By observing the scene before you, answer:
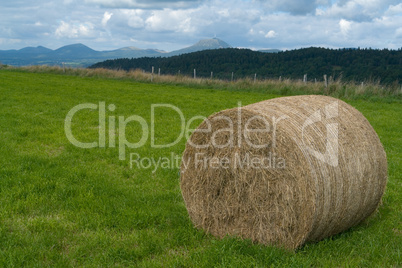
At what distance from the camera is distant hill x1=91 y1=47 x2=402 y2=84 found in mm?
49438

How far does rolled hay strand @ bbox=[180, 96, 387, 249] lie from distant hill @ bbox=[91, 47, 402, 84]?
122 feet

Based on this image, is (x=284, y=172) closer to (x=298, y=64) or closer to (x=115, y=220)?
(x=115, y=220)

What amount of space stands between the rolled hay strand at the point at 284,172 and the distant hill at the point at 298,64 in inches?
1463

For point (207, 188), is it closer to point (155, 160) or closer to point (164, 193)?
point (164, 193)

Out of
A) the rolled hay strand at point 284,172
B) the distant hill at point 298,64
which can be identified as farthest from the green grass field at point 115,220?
the distant hill at point 298,64

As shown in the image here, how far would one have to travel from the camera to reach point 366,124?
228 inches

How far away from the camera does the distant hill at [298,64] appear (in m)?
49.4

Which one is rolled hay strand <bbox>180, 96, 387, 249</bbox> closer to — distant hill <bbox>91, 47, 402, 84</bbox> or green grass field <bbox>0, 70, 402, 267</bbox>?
green grass field <bbox>0, 70, 402, 267</bbox>

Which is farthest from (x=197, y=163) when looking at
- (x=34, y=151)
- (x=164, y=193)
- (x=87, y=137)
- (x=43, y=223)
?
(x=87, y=137)

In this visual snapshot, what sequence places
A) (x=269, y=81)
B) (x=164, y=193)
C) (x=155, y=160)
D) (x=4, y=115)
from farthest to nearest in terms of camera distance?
(x=269, y=81), (x=4, y=115), (x=155, y=160), (x=164, y=193)

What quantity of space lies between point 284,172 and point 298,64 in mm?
58858

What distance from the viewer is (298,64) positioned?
6059cm

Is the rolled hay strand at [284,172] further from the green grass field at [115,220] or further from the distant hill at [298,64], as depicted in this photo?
the distant hill at [298,64]

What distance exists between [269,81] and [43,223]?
23.6m
